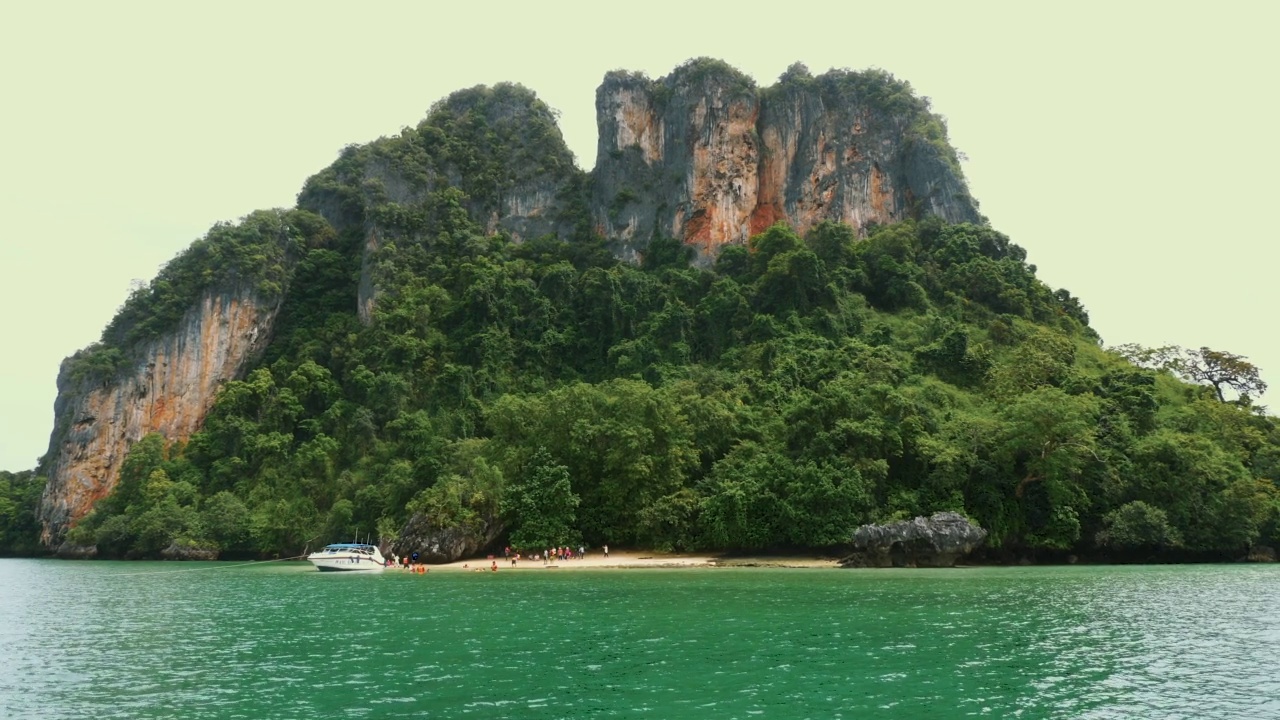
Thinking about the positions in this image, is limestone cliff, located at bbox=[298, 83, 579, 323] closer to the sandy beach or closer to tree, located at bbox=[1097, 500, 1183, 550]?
the sandy beach

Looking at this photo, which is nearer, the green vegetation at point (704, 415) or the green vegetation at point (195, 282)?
the green vegetation at point (704, 415)

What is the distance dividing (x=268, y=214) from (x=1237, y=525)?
8356cm

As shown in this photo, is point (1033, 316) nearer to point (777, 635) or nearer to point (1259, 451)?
point (1259, 451)

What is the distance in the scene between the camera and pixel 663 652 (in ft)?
55.5

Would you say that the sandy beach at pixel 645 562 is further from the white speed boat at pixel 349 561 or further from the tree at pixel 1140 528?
the tree at pixel 1140 528

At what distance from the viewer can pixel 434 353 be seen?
73.2 metres

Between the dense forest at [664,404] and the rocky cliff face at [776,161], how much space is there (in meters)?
3.55

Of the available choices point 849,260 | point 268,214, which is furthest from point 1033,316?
point 268,214

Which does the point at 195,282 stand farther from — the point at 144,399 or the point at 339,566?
the point at 339,566

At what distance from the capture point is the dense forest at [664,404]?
43812 millimetres

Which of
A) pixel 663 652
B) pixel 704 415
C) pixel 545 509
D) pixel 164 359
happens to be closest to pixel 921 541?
pixel 704 415

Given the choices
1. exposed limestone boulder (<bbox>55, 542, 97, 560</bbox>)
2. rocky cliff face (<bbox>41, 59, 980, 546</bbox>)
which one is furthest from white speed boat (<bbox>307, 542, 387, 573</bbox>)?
rocky cliff face (<bbox>41, 59, 980, 546</bbox>)

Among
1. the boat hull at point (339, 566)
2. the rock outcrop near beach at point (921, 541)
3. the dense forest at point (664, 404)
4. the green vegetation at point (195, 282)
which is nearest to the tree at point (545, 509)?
the dense forest at point (664, 404)

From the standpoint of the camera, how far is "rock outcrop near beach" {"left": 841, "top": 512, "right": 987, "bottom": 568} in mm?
40688
